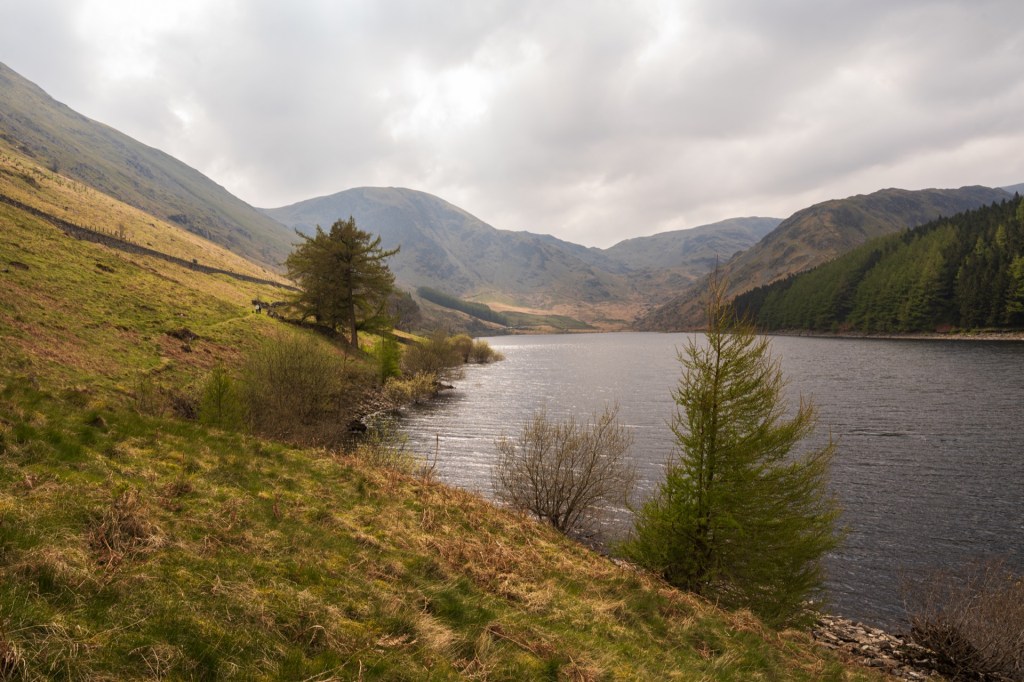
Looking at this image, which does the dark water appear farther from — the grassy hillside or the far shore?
the far shore

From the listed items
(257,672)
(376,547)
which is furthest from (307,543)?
(257,672)

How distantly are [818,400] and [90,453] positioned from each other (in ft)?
243

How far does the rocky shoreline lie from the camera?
16.6 m

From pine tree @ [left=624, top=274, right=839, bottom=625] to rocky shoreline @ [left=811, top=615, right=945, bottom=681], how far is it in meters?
2.48

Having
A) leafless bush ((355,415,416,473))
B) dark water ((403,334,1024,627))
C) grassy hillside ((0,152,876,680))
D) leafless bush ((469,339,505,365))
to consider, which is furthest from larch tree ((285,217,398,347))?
leafless bush ((469,339,505,365))

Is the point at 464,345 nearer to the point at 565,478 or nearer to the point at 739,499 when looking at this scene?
the point at 565,478

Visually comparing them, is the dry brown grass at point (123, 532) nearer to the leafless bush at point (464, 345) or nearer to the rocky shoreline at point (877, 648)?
the rocky shoreline at point (877, 648)

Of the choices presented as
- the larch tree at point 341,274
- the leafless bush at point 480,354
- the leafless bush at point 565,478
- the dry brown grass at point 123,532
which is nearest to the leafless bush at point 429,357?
the larch tree at point 341,274

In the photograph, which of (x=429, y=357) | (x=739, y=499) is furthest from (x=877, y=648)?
(x=429, y=357)

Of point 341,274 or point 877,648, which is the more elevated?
point 341,274

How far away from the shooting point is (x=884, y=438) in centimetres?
4512

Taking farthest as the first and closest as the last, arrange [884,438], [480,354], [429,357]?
[480,354] < [429,357] < [884,438]

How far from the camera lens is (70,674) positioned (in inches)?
181

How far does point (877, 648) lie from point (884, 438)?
114ft
